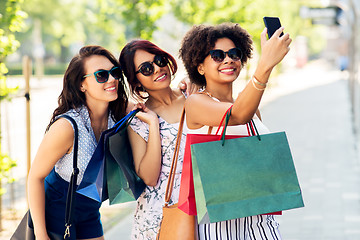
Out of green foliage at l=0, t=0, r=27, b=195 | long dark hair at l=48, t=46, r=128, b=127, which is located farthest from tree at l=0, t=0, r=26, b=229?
long dark hair at l=48, t=46, r=128, b=127

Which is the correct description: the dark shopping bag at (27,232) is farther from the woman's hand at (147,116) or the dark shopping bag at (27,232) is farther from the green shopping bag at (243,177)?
the green shopping bag at (243,177)

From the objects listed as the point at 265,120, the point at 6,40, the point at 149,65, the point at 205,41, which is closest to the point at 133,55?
the point at 149,65

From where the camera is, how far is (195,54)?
7.85ft

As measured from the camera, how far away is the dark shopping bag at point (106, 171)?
2.49m

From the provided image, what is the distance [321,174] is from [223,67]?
6701mm

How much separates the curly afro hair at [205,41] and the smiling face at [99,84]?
443 mm

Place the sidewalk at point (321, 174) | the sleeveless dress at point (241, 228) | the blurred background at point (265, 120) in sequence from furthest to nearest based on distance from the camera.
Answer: the sidewalk at point (321, 174)
the blurred background at point (265, 120)
the sleeveless dress at point (241, 228)

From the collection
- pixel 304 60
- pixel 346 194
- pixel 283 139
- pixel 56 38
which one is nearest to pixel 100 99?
pixel 283 139

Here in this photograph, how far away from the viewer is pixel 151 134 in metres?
2.60

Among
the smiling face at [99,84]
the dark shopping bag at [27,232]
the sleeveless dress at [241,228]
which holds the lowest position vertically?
the dark shopping bag at [27,232]

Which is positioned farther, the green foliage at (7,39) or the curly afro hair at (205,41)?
the green foliage at (7,39)

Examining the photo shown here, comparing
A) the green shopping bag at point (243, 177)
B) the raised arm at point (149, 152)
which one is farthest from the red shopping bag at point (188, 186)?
the raised arm at point (149, 152)

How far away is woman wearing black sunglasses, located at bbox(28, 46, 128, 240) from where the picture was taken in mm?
2592

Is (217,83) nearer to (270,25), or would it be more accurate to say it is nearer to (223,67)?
(223,67)
